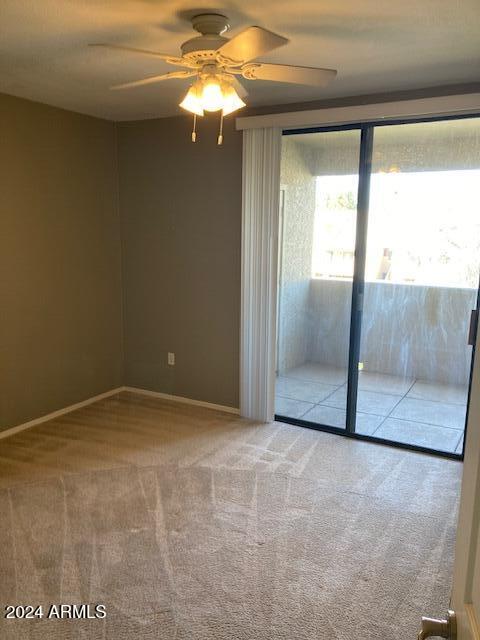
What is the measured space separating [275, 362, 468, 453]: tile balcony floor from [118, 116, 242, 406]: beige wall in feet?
1.76

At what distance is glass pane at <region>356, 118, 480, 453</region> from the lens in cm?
338

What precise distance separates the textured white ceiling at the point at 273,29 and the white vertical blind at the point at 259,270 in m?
0.44

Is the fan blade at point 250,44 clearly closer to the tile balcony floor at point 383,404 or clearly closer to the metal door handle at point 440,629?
the metal door handle at point 440,629

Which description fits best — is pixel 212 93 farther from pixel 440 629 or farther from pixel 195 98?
pixel 440 629

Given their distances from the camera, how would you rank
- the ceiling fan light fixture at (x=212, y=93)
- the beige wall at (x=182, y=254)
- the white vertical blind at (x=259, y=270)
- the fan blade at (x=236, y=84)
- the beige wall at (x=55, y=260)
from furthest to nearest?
the beige wall at (x=182, y=254) < the white vertical blind at (x=259, y=270) < the beige wall at (x=55, y=260) < the fan blade at (x=236, y=84) < the ceiling fan light fixture at (x=212, y=93)

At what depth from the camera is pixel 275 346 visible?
13.3 ft

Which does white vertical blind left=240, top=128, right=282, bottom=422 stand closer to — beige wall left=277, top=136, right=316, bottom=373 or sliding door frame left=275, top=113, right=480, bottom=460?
beige wall left=277, top=136, right=316, bottom=373

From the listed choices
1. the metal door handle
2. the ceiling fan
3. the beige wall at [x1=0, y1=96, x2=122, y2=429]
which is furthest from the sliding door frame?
the metal door handle

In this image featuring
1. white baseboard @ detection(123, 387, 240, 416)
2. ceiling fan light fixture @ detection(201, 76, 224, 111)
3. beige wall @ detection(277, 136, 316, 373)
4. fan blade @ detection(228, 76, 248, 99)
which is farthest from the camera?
white baseboard @ detection(123, 387, 240, 416)

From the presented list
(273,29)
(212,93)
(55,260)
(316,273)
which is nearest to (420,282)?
(316,273)

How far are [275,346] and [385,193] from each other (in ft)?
4.64

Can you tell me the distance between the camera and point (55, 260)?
4.05 meters

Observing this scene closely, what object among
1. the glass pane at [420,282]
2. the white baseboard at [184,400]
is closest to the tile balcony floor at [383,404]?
the glass pane at [420,282]

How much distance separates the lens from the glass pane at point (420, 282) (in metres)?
3.38
